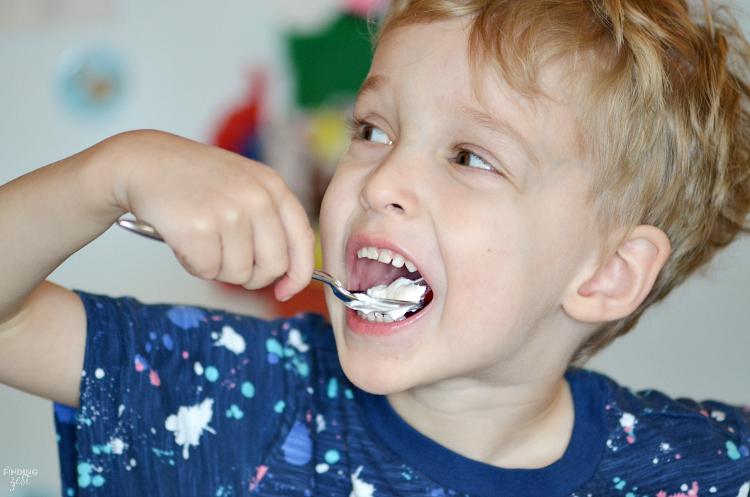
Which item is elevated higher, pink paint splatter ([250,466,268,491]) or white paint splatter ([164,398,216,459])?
white paint splatter ([164,398,216,459])

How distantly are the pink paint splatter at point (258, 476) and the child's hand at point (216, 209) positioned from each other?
0.32 metres

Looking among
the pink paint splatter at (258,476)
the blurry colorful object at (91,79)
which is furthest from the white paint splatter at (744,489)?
the blurry colorful object at (91,79)

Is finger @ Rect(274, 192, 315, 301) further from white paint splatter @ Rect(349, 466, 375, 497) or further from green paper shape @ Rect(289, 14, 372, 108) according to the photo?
green paper shape @ Rect(289, 14, 372, 108)

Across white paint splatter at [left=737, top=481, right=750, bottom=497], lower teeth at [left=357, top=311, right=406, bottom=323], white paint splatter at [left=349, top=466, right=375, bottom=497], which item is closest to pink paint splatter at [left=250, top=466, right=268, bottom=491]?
white paint splatter at [left=349, top=466, right=375, bottom=497]

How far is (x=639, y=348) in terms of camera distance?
6.49 feet

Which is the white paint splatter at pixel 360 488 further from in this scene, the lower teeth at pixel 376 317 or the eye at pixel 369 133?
the eye at pixel 369 133

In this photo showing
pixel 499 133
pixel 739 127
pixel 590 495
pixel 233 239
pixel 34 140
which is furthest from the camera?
pixel 34 140

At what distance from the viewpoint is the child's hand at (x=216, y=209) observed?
1.78 feet

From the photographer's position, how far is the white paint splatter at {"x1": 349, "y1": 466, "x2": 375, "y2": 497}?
83 cm

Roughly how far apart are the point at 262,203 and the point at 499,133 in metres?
0.30

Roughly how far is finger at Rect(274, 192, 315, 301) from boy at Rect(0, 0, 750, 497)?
169 mm

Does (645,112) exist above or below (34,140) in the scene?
above

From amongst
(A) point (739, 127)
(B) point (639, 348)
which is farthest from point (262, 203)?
(B) point (639, 348)

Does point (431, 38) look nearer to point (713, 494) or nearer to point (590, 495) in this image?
point (590, 495)
